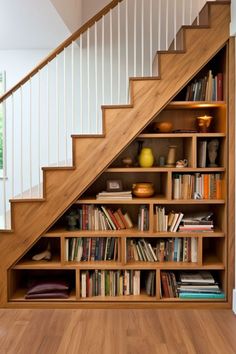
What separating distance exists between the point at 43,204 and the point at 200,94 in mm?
1658

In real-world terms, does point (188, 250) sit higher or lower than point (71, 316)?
higher

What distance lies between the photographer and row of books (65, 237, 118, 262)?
12.5 ft

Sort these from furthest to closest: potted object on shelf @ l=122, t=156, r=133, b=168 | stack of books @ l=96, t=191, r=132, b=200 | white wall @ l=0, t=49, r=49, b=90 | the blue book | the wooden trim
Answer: white wall @ l=0, t=49, r=49, b=90, potted object on shelf @ l=122, t=156, r=133, b=168, stack of books @ l=96, t=191, r=132, b=200, the blue book, the wooden trim

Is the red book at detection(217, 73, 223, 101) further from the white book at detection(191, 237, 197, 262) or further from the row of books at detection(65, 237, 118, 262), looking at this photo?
the row of books at detection(65, 237, 118, 262)

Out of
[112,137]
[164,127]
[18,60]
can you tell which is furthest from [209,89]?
[18,60]

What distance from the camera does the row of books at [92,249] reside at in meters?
3.81

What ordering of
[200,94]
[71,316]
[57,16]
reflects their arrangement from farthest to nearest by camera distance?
[57,16], [200,94], [71,316]

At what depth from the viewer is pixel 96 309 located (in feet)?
12.0

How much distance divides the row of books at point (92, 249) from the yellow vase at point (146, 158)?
72cm

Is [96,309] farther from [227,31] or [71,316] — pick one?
[227,31]

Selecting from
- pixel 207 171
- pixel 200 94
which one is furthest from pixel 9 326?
pixel 200 94

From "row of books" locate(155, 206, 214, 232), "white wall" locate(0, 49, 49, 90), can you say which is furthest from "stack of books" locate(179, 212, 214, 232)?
"white wall" locate(0, 49, 49, 90)

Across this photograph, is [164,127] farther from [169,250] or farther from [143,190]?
[169,250]

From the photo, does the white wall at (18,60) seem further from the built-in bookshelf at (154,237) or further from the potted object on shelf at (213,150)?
the potted object on shelf at (213,150)
